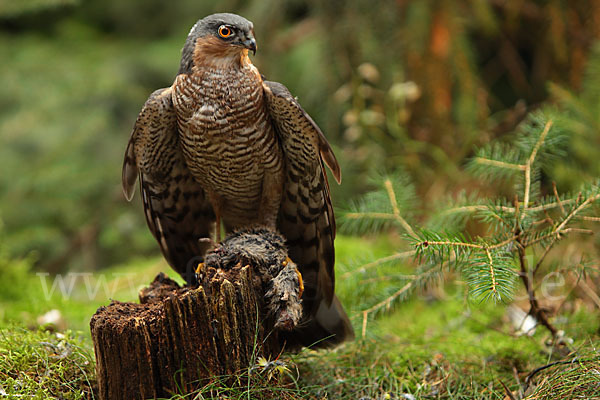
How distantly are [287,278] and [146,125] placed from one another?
1.09 m

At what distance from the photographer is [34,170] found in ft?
18.1

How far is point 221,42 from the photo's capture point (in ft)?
9.02

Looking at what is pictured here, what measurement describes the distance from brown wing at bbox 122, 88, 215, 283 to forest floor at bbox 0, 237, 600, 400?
0.70 metres

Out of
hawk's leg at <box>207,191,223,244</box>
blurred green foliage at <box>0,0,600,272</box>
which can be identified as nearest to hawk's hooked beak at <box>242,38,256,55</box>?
hawk's leg at <box>207,191,223,244</box>

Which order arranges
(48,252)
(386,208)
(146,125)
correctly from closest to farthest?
(146,125)
(386,208)
(48,252)

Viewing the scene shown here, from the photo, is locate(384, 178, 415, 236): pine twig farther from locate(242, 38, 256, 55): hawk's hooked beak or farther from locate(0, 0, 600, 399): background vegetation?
locate(242, 38, 256, 55): hawk's hooked beak

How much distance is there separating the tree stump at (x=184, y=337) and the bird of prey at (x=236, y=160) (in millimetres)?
519

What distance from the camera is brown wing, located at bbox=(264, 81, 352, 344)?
8.89 ft

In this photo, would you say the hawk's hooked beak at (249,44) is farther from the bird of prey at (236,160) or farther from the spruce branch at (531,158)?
the spruce branch at (531,158)

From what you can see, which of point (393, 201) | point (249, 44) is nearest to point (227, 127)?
point (249, 44)

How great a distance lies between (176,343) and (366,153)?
3.39 metres

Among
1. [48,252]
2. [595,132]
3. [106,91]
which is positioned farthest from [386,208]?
[48,252]

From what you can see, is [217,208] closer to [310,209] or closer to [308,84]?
[310,209]

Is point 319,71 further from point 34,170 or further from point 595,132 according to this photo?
point 34,170
